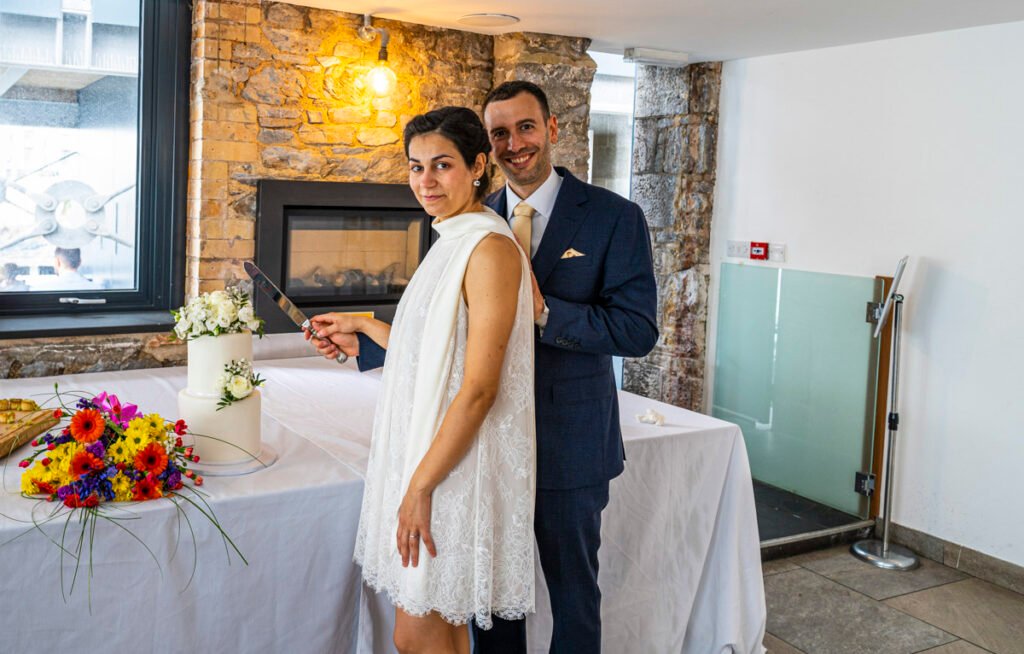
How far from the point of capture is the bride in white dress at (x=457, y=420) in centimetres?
184

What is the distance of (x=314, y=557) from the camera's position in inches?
90.0

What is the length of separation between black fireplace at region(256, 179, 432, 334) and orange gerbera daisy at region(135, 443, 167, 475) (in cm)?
212

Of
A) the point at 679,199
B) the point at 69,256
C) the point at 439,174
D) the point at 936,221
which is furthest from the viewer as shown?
the point at 679,199

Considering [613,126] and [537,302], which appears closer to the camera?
[537,302]

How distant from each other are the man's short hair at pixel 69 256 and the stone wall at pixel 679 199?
2956mm

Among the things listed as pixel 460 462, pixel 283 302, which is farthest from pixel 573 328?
pixel 283 302

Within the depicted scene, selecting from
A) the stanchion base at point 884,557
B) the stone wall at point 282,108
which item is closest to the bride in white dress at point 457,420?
the stone wall at point 282,108

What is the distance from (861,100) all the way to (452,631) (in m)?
3.51

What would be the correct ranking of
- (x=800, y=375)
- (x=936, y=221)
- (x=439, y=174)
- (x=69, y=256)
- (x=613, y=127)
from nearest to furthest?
(x=439, y=174) < (x=69, y=256) < (x=936, y=221) < (x=800, y=375) < (x=613, y=127)

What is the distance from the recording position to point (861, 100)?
14.7 ft

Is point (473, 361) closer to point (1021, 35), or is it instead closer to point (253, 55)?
point (253, 55)

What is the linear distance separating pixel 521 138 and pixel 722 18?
2.26 meters

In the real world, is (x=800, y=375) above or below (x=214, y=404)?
below

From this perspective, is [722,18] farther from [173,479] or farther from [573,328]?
[173,479]
